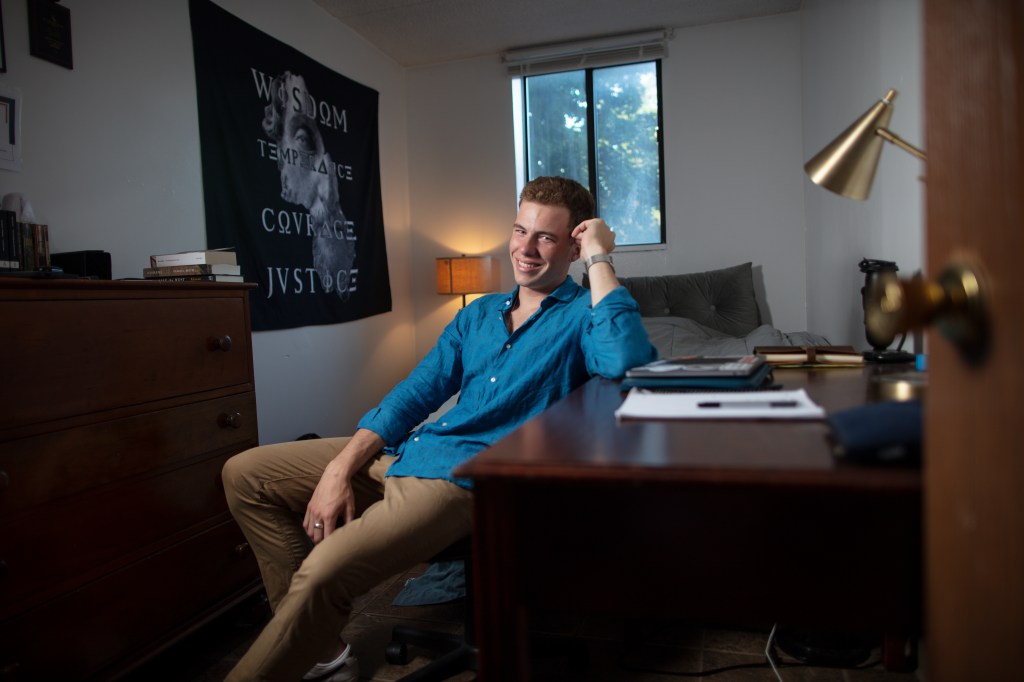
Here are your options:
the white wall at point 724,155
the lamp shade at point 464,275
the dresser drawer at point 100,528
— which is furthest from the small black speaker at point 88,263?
the white wall at point 724,155

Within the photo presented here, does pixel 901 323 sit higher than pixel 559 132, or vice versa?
pixel 559 132

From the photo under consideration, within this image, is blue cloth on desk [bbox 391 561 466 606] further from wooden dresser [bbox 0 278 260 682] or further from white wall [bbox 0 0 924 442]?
white wall [bbox 0 0 924 442]

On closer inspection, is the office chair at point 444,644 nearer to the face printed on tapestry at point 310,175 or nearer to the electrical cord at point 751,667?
the electrical cord at point 751,667

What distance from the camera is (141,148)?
8.14 feet

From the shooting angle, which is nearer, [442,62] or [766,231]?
[766,231]

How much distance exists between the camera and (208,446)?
1761 mm

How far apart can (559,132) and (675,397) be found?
370 cm

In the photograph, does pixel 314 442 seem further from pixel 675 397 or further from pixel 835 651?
pixel 835 651

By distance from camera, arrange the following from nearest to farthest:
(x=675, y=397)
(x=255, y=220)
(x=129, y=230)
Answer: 1. (x=675, y=397)
2. (x=129, y=230)
3. (x=255, y=220)

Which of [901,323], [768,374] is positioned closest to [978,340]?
[901,323]

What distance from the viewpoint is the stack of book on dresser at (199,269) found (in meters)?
1.90

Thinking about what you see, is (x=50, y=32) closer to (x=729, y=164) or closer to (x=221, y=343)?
(x=221, y=343)

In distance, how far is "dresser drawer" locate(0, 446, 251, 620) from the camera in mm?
1293

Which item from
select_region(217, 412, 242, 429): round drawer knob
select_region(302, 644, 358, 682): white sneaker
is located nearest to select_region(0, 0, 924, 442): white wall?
select_region(217, 412, 242, 429): round drawer knob
